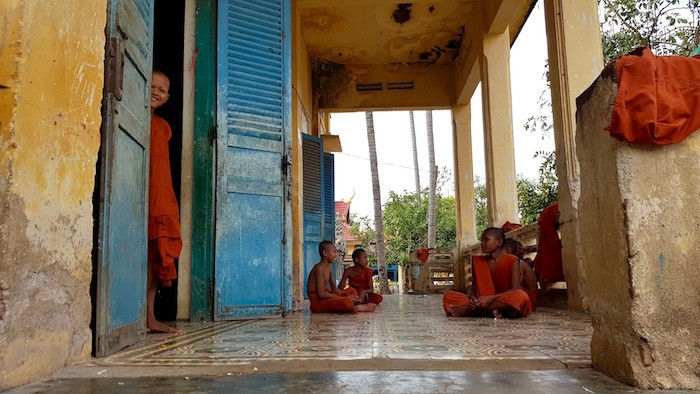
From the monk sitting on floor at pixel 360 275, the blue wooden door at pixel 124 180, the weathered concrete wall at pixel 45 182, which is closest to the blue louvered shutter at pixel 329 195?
the monk sitting on floor at pixel 360 275

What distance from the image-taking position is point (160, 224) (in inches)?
155

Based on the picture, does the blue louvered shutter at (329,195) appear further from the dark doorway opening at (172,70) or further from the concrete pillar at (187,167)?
the concrete pillar at (187,167)

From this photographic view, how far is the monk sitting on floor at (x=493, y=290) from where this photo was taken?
4926mm

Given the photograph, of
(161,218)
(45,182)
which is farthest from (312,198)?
(45,182)

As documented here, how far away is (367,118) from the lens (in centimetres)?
1486

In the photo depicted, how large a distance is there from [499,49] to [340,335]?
625 cm

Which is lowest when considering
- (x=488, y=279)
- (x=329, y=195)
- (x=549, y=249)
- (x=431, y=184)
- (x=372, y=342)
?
(x=372, y=342)

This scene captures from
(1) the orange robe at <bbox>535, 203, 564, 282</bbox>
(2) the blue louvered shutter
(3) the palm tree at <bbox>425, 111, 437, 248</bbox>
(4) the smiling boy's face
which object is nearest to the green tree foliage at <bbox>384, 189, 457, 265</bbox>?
(3) the palm tree at <bbox>425, 111, 437, 248</bbox>

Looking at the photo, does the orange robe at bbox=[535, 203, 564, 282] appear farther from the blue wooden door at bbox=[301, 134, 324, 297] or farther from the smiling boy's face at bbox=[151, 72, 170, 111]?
the smiling boy's face at bbox=[151, 72, 170, 111]

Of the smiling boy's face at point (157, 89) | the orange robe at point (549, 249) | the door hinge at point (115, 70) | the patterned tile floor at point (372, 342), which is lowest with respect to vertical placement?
the patterned tile floor at point (372, 342)

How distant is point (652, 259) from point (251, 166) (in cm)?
406

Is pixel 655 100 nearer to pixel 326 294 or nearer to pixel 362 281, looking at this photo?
pixel 326 294

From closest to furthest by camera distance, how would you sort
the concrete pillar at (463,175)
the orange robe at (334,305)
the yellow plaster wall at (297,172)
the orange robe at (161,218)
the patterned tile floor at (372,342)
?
the patterned tile floor at (372,342) < the orange robe at (161,218) < the orange robe at (334,305) < the yellow plaster wall at (297,172) < the concrete pillar at (463,175)

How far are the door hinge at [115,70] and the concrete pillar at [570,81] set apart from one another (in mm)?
4219
